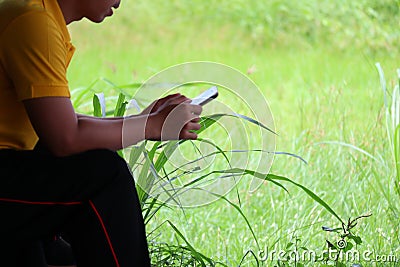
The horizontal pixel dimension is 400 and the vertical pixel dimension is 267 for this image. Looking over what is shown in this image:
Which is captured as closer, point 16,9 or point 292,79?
point 16,9

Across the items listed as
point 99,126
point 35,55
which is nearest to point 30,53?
point 35,55

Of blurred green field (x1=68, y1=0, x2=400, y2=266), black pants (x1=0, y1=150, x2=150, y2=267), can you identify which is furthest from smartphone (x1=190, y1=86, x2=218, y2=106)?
blurred green field (x1=68, y1=0, x2=400, y2=266)

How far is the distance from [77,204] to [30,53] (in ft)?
0.92

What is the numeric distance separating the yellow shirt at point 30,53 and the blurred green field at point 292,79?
79 cm

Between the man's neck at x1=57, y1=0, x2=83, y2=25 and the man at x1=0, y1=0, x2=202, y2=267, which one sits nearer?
the man at x1=0, y1=0, x2=202, y2=267

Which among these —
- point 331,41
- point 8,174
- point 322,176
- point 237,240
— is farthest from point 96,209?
point 331,41

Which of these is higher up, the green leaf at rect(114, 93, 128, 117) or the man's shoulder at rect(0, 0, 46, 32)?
the man's shoulder at rect(0, 0, 46, 32)

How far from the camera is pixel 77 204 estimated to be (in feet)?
4.58

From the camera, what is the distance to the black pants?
1386 mm

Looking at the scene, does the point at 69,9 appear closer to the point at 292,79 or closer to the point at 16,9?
the point at 16,9

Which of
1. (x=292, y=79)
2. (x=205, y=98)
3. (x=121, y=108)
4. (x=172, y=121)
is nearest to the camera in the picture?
(x=172, y=121)

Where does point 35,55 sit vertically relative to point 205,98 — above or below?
above

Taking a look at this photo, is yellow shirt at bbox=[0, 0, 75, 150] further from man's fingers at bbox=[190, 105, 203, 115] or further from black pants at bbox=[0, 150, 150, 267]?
man's fingers at bbox=[190, 105, 203, 115]

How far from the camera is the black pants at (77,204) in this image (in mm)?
1386
